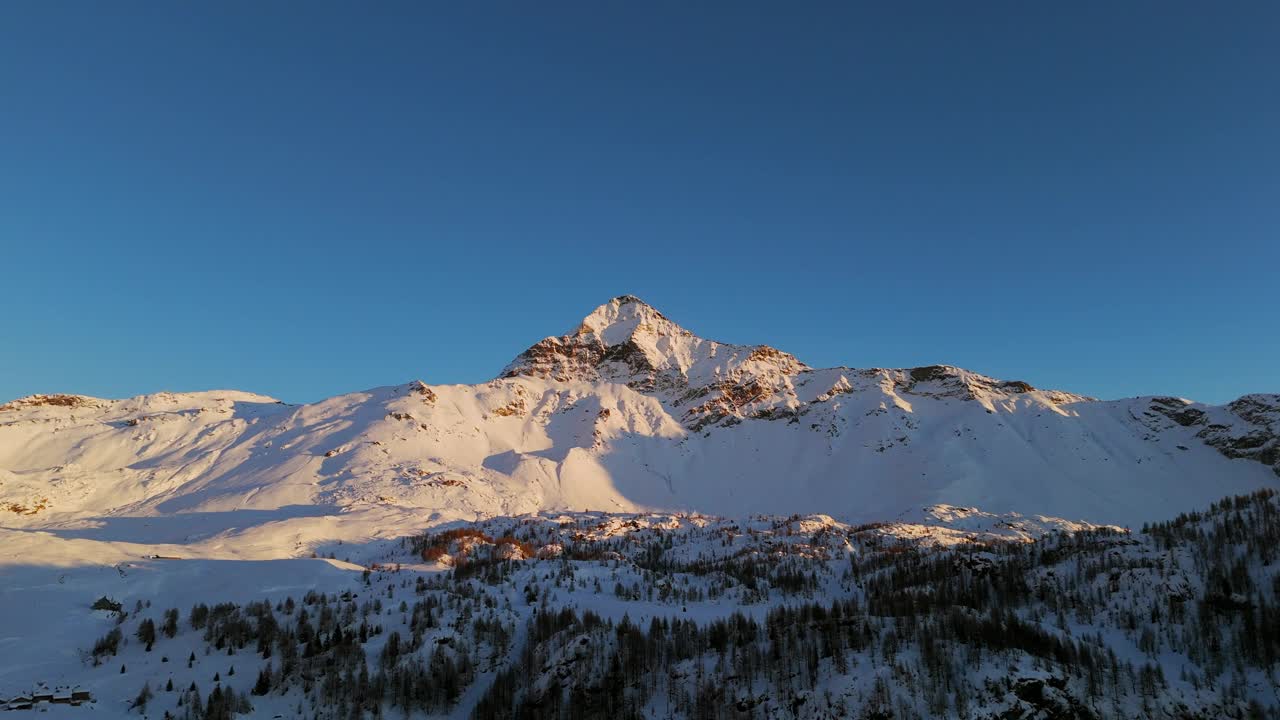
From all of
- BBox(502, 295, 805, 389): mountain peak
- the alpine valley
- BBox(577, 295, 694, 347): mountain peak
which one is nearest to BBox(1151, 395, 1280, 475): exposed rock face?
the alpine valley

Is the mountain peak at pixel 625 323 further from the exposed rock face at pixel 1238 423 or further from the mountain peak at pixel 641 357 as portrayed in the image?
the exposed rock face at pixel 1238 423

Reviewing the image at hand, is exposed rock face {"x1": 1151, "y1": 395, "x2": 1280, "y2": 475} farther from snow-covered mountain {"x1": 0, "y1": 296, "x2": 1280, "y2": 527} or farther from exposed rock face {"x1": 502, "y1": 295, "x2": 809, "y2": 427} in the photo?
exposed rock face {"x1": 502, "y1": 295, "x2": 809, "y2": 427}

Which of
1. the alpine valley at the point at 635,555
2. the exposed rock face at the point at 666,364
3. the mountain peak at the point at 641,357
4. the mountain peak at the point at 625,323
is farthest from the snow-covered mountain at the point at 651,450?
the mountain peak at the point at 625,323

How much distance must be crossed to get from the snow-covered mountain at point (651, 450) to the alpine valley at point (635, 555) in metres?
0.51

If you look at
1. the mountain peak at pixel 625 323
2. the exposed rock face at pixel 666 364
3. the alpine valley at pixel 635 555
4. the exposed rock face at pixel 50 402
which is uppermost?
the mountain peak at pixel 625 323

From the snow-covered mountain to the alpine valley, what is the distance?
0.51 m

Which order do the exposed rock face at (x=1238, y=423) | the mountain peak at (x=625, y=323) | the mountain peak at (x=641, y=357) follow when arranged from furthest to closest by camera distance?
the mountain peak at (x=625, y=323) → the mountain peak at (x=641, y=357) → the exposed rock face at (x=1238, y=423)

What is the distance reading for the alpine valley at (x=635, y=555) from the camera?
571 inches

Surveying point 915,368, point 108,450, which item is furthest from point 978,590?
point 915,368

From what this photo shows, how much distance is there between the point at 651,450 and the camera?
93.0 metres

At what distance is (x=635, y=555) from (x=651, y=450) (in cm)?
4929

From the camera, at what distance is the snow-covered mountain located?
211 feet

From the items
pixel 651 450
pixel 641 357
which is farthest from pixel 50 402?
pixel 641 357

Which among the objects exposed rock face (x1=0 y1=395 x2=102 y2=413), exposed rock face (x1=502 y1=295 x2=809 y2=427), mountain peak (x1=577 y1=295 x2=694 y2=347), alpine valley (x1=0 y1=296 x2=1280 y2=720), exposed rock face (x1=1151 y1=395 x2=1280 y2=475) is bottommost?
alpine valley (x1=0 y1=296 x2=1280 y2=720)
